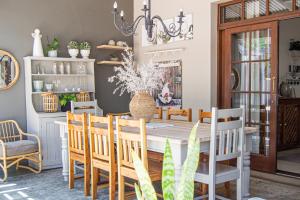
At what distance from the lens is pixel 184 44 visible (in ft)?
18.6

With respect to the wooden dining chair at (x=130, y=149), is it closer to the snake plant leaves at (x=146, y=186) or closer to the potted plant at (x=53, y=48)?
the snake plant leaves at (x=146, y=186)

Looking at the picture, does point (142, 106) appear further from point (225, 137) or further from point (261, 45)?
point (261, 45)

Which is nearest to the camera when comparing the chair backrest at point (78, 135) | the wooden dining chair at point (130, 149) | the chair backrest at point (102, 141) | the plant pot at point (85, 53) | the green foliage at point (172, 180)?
the green foliage at point (172, 180)

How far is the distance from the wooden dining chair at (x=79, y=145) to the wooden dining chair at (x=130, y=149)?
2.17 ft

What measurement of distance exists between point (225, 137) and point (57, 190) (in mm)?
2196

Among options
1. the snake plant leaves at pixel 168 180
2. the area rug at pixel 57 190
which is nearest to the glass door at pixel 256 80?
the area rug at pixel 57 190

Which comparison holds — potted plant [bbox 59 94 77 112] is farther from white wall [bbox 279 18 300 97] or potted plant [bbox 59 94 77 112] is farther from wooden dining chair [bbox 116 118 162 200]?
white wall [bbox 279 18 300 97]

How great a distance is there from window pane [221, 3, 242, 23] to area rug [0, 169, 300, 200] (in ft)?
7.83

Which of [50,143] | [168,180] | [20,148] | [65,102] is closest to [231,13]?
[65,102]

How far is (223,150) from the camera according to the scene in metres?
2.97

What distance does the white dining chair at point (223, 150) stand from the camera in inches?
112

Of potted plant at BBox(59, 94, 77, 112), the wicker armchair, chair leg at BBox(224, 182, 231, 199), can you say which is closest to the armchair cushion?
the wicker armchair

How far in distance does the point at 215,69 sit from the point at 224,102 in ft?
1.76

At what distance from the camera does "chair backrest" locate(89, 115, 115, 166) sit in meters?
3.31
